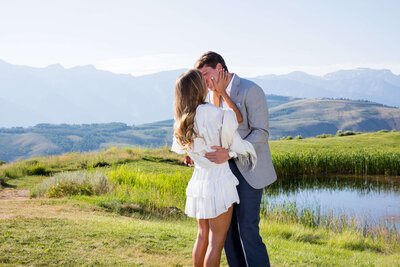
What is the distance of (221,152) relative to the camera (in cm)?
300

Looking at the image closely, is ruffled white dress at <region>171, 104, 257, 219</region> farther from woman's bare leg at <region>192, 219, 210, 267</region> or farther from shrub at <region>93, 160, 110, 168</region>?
shrub at <region>93, 160, 110, 168</region>

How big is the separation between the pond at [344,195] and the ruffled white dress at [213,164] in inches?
327

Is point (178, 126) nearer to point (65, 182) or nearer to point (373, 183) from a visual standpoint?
point (65, 182)

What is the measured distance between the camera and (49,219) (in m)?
6.20

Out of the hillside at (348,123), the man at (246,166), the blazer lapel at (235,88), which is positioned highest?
the blazer lapel at (235,88)

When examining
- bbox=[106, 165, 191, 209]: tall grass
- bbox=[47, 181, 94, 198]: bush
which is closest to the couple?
bbox=[106, 165, 191, 209]: tall grass

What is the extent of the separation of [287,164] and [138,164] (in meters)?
6.83

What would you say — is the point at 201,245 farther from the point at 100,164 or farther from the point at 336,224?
the point at 100,164

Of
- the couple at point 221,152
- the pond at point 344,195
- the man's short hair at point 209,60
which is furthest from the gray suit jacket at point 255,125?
the pond at point 344,195

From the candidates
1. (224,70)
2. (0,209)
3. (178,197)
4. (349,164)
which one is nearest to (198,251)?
(224,70)

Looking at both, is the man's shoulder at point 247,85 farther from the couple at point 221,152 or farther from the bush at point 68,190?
the bush at point 68,190

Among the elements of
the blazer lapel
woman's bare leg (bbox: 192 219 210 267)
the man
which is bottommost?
woman's bare leg (bbox: 192 219 210 267)

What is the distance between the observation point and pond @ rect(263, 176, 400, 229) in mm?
11984

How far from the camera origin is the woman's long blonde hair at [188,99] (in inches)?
114
